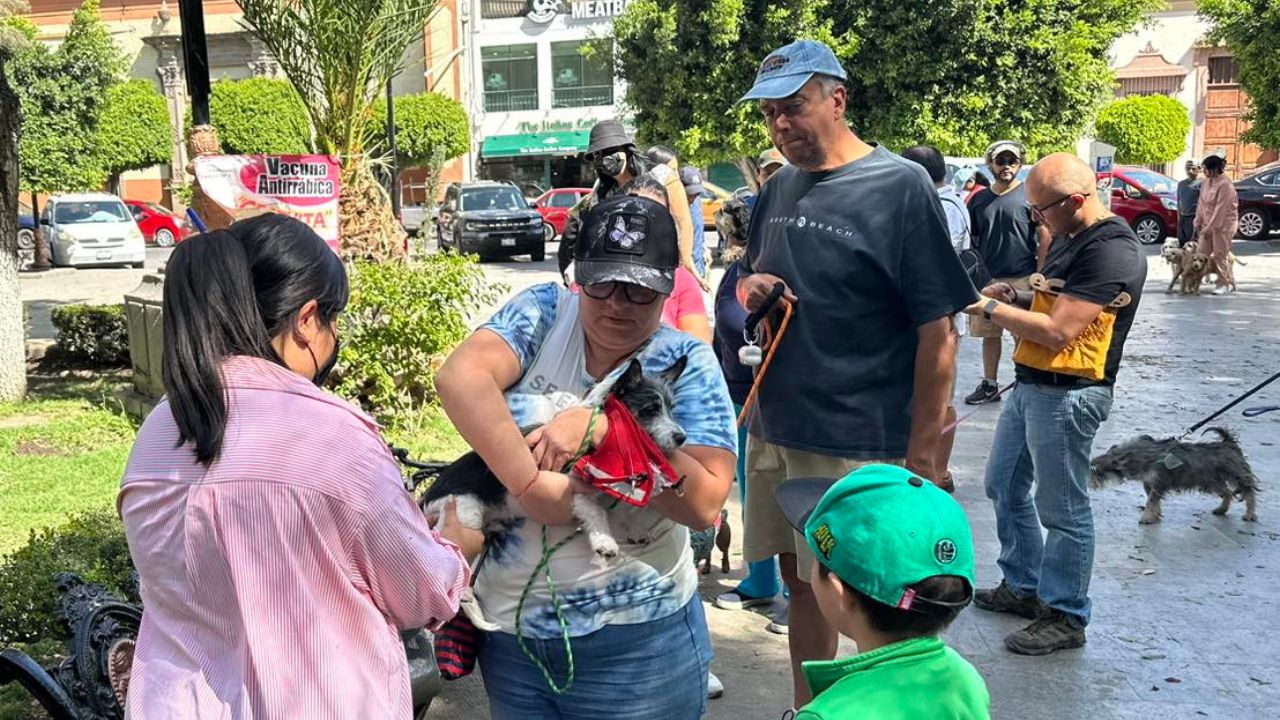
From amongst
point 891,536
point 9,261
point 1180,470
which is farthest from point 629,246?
point 9,261

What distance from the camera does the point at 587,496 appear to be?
6.98 feet

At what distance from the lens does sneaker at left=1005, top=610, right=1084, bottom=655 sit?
4.48 metres

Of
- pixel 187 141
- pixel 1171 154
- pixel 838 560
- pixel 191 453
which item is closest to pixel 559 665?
pixel 838 560

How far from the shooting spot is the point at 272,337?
180 centimetres

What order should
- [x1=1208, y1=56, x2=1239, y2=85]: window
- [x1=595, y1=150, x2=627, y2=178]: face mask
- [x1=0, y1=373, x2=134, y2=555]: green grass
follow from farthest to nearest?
[x1=1208, y1=56, x2=1239, y2=85]: window, [x1=0, y1=373, x2=134, y2=555]: green grass, [x1=595, y1=150, x2=627, y2=178]: face mask

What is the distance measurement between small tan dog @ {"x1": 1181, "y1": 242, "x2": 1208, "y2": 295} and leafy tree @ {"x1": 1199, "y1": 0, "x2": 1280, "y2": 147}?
10.1 meters

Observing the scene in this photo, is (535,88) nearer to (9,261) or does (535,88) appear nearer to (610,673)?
(9,261)

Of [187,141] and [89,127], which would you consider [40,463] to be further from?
[89,127]

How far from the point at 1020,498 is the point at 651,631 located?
3.01 metres

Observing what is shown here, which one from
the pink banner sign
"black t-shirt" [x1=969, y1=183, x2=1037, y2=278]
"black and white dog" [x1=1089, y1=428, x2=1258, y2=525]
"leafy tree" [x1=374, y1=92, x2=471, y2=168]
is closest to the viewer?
"black and white dog" [x1=1089, y1=428, x2=1258, y2=525]

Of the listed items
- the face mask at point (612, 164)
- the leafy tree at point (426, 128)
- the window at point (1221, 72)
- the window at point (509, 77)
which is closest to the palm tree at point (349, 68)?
the face mask at point (612, 164)

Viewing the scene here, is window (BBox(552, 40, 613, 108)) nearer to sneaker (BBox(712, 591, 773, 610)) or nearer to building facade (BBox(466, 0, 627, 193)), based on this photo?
building facade (BBox(466, 0, 627, 193))

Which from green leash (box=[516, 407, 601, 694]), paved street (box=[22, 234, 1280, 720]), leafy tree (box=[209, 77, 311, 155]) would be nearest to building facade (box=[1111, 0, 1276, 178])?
leafy tree (box=[209, 77, 311, 155])

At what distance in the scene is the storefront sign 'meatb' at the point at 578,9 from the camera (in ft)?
147
